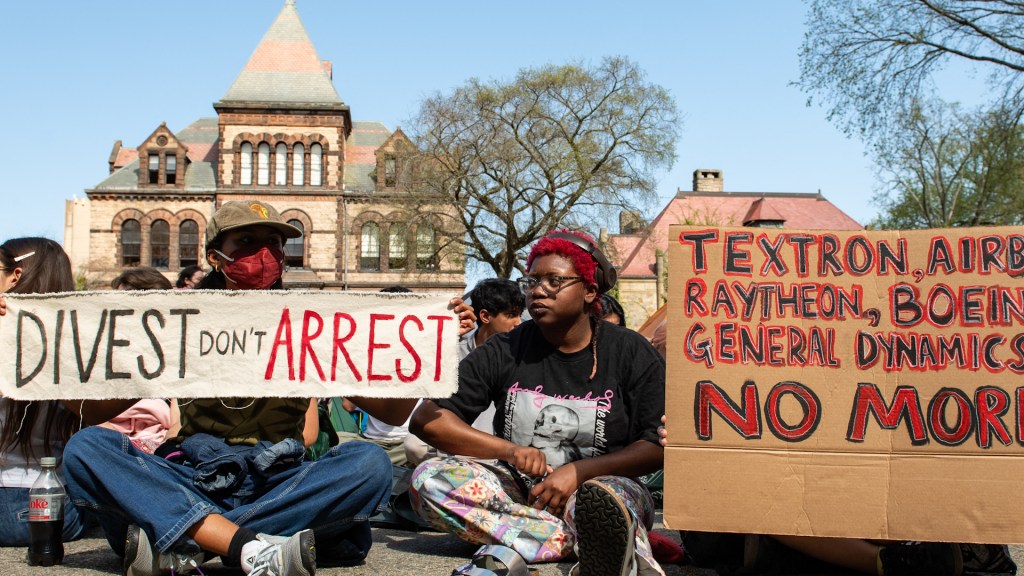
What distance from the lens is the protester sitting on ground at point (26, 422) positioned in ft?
13.5

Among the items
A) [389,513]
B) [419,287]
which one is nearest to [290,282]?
[419,287]

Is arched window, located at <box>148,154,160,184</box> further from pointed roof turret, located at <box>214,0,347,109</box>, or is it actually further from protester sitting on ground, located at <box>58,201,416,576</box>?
protester sitting on ground, located at <box>58,201,416,576</box>

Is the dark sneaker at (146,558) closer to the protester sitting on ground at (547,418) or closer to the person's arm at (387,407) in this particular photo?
the person's arm at (387,407)

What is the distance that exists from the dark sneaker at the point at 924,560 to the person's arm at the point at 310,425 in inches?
92.9

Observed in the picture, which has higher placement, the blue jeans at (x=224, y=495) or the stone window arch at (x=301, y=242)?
the stone window arch at (x=301, y=242)

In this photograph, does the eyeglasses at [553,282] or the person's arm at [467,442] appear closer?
the person's arm at [467,442]

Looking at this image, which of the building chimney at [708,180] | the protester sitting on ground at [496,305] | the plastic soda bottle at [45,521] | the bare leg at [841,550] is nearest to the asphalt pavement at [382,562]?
the plastic soda bottle at [45,521]

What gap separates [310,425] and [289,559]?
980mm

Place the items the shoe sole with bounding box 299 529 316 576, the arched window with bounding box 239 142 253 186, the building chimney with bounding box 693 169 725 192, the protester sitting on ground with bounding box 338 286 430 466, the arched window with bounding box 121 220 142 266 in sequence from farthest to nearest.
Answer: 1. the building chimney with bounding box 693 169 725 192
2. the arched window with bounding box 121 220 142 266
3. the arched window with bounding box 239 142 253 186
4. the protester sitting on ground with bounding box 338 286 430 466
5. the shoe sole with bounding box 299 529 316 576

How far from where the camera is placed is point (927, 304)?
3582 mm

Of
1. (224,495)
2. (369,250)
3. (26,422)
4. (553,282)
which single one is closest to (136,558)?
(224,495)

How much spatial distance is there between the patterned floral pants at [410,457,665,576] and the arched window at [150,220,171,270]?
4641 centimetres

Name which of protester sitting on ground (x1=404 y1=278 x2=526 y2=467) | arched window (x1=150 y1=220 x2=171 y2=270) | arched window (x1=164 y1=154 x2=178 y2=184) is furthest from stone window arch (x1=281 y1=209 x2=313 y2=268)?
protester sitting on ground (x1=404 y1=278 x2=526 y2=467)

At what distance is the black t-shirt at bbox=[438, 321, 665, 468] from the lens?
4.05m
